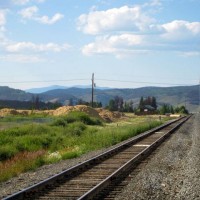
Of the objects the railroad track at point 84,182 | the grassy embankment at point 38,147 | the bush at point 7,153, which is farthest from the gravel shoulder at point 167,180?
the bush at point 7,153

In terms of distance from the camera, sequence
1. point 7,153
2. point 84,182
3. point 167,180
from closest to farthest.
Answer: point 84,182 → point 167,180 → point 7,153

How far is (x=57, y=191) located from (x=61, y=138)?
65.1 ft

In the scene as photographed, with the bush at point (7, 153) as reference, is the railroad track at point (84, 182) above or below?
above

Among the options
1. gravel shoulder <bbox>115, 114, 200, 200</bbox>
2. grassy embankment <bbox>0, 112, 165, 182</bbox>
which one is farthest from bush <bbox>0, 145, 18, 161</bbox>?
gravel shoulder <bbox>115, 114, 200, 200</bbox>

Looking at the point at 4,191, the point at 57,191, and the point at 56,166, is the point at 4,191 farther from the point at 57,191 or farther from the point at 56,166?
the point at 56,166

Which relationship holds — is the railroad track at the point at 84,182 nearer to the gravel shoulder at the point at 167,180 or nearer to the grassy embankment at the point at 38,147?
the gravel shoulder at the point at 167,180

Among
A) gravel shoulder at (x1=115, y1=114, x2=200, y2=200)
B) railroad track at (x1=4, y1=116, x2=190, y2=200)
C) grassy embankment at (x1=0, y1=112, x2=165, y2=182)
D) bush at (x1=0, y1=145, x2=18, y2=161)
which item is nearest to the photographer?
railroad track at (x1=4, y1=116, x2=190, y2=200)

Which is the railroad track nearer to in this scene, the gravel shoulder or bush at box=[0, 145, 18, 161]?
the gravel shoulder

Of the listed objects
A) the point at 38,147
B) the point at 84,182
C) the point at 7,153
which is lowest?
the point at 38,147

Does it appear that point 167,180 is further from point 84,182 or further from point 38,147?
point 38,147

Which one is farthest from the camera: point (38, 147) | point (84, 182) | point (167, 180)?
point (38, 147)

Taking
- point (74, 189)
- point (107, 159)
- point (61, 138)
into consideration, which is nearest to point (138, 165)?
point (107, 159)

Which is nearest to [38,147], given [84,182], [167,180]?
[84,182]

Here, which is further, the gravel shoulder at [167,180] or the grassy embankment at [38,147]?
the grassy embankment at [38,147]
